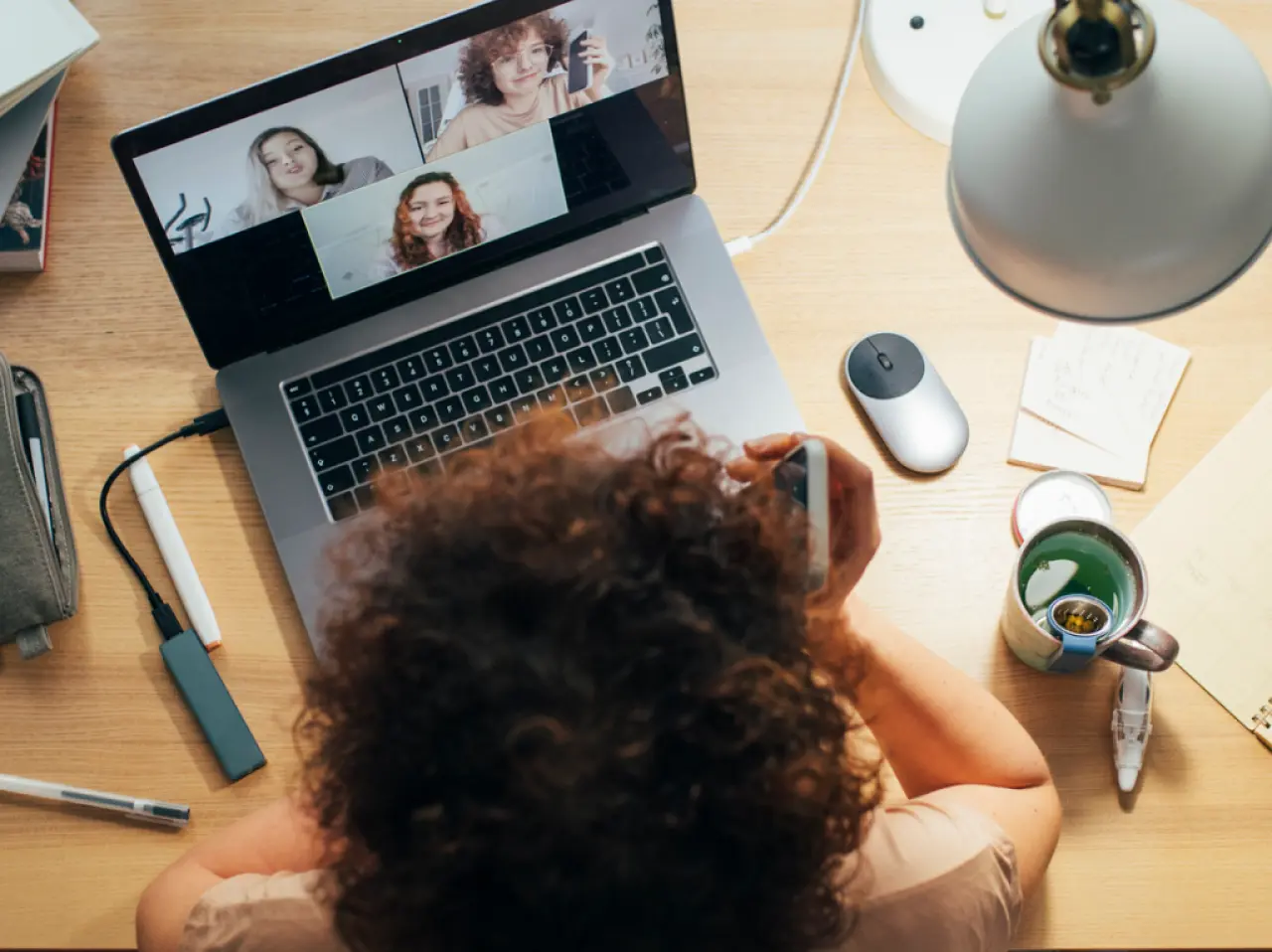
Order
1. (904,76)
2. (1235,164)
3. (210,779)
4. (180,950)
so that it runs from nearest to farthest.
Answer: (1235,164) → (180,950) → (210,779) → (904,76)

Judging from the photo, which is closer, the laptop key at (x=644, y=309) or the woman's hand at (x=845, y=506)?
the woman's hand at (x=845, y=506)

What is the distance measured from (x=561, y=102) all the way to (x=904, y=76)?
31cm

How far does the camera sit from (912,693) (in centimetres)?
83

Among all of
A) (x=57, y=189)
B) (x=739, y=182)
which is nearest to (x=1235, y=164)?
(x=739, y=182)

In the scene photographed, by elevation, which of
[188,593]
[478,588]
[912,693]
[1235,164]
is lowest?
[912,693]

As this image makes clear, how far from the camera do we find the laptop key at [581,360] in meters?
0.92

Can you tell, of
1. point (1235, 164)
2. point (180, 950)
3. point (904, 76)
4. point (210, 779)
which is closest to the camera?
point (1235, 164)

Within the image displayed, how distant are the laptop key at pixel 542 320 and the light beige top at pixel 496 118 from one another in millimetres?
143

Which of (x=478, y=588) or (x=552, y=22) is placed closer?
(x=478, y=588)

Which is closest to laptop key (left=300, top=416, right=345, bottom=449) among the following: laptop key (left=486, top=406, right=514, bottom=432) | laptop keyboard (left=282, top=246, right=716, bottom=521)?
laptop keyboard (left=282, top=246, right=716, bottom=521)

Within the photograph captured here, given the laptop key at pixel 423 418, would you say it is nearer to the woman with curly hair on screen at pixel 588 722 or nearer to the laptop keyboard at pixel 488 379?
the laptop keyboard at pixel 488 379

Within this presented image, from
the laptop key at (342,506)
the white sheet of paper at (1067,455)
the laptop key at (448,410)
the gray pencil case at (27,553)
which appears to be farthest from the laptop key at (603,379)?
the gray pencil case at (27,553)

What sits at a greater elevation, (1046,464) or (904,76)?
(904,76)

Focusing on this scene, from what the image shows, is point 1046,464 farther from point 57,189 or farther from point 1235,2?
point 57,189
